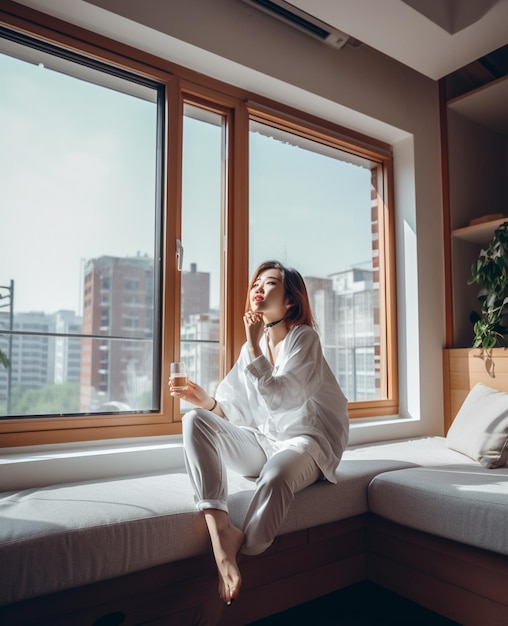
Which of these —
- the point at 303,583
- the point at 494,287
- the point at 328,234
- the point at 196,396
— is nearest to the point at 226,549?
the point at 303,583

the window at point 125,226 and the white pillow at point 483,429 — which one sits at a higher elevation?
the window at point 125,226

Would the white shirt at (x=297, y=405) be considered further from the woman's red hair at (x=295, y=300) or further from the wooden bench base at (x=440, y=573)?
the wooden bench base at (x=440, y=573)

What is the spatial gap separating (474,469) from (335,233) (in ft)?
5.06

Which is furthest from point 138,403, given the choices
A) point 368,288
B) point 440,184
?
point 440,184

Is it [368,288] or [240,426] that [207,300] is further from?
[368,288]

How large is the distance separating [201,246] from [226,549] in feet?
4.77

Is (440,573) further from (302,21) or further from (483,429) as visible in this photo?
(302,21)

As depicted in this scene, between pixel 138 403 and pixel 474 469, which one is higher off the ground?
pixel 138 403

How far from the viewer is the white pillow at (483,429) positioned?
2.29 meters

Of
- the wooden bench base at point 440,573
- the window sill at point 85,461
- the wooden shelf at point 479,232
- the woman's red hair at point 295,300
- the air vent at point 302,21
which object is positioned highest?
A: the air vent at point 302,21

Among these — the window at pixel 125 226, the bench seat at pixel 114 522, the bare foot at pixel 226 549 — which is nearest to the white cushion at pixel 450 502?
the bench seat at pixel 114 522

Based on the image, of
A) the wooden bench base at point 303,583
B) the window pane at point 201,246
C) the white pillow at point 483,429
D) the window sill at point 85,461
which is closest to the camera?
the wooden bench base at point 303,583

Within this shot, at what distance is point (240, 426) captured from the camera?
7.04 ft

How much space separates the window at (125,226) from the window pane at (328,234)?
0.05 ft
